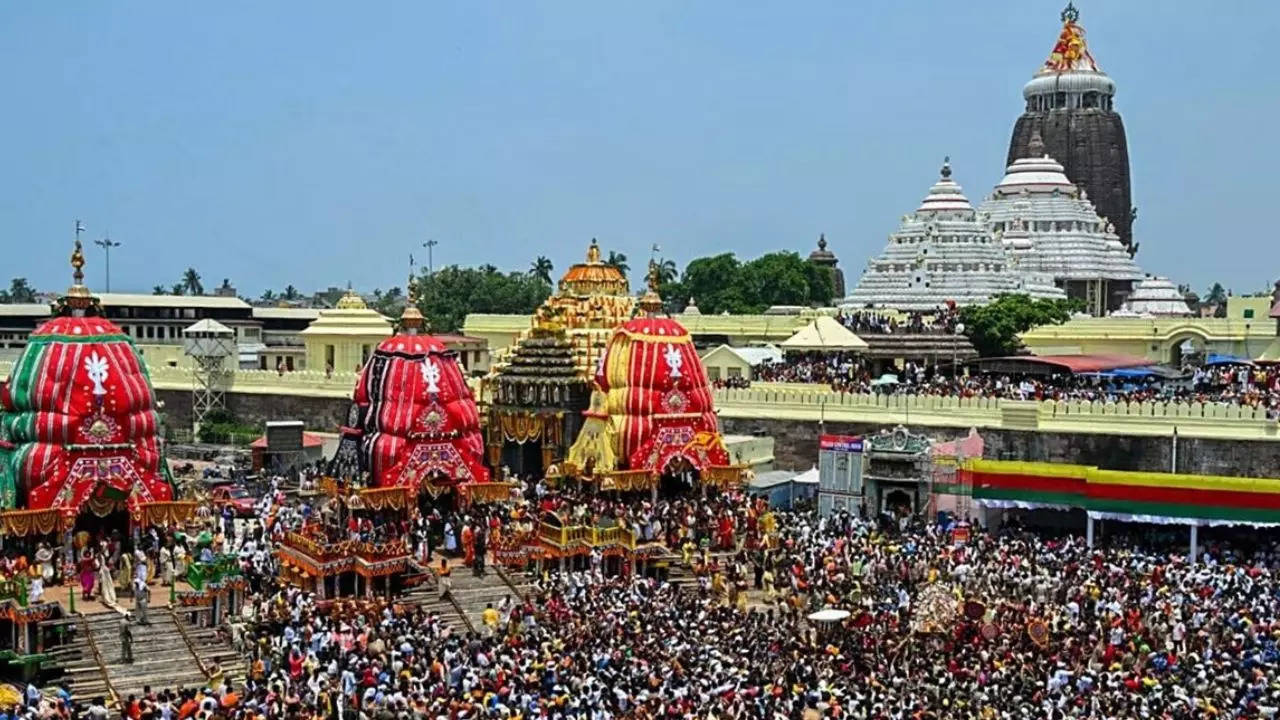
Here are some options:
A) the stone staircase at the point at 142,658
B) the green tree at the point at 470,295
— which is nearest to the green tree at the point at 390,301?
the green tree at the point at 470,295

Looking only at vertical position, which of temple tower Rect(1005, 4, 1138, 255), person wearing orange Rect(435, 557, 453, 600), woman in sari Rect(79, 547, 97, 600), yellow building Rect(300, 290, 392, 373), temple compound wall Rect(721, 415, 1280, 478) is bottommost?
person wearing orange Rect(435, 557, 453, 600)

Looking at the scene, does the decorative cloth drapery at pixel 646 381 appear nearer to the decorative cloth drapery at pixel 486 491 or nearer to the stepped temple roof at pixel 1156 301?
the decorative cloth drapery at pixel 486 491

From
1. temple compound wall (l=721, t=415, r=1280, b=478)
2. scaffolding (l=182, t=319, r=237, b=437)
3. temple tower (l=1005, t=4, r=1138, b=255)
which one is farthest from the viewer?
temple tower (l=1005, t=4, r=1138, b=255)

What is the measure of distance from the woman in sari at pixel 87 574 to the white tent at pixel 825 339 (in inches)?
1013

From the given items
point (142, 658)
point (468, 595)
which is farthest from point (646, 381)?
point (142, 658)

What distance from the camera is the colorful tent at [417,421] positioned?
93.7 ft

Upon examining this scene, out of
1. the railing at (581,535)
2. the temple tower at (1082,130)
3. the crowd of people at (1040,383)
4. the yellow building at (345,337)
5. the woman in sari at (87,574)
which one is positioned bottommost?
the woman in sari at (87,574)

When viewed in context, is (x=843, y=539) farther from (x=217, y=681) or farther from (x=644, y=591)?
(x=217, y=681)

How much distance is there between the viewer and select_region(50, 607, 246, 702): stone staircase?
21.6 metres

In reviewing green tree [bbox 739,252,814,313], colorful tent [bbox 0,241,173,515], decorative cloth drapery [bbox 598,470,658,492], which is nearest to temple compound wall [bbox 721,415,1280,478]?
decorative cloth drapery [bbox 598,470,658,492]

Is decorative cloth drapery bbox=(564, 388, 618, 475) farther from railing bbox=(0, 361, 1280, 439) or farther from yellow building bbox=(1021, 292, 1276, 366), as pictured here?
yellow building bbox=(1021, 292, 1276, 366)

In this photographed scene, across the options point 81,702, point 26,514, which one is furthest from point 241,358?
point 81,702

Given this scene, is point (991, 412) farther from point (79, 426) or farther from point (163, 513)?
point (79, 426)

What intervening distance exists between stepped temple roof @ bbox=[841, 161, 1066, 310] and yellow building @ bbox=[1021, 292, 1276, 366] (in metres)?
5.39
